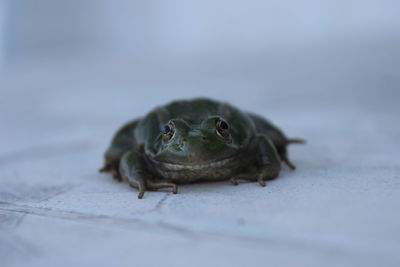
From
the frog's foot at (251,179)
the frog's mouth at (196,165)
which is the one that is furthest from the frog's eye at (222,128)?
the frog's foot at (251,179)

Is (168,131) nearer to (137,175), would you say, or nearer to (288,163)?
(137,175)

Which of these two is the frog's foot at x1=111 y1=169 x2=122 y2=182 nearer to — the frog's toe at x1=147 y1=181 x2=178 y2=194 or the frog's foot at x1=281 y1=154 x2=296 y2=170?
the frog's toe at x1=147 y1=181 x2=178 y2=194

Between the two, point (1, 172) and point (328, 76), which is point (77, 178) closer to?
point (1, 172)

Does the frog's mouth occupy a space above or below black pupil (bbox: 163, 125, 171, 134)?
below

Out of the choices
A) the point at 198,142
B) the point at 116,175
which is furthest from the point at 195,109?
the point at 116,175

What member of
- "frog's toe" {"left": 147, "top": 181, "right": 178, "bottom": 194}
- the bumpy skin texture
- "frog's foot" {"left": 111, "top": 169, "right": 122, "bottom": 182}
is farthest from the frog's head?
"frog's foot" {"left": 111, "top": 169, "right": 122, "bottom": 182}

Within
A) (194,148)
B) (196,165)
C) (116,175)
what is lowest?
(116,175)
